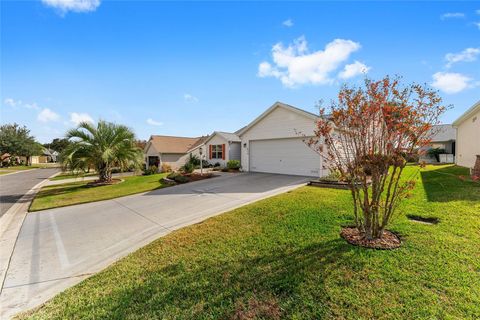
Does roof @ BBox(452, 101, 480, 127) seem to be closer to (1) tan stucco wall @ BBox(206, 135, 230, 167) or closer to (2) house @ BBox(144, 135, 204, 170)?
(1) tan stucco wall @ BBox(206, 135, 230, 167)

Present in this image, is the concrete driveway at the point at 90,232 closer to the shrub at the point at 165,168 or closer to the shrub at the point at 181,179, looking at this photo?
the shrub at the point at 181,179

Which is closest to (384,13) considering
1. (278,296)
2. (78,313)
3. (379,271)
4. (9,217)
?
(379,271)

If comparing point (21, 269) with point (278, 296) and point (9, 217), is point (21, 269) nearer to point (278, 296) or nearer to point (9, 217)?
point (278, 296)

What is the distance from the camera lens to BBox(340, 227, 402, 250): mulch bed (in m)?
4.07

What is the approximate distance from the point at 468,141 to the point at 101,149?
82.4ft

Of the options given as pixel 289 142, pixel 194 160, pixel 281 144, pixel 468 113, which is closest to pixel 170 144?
pixel 194 160

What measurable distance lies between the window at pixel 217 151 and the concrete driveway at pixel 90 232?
A: 37.9 feet

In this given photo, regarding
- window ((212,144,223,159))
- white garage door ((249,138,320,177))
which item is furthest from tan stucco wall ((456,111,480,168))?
window ((212,144,223,159))

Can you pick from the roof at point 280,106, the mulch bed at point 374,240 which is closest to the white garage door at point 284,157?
the roof at point 280,106

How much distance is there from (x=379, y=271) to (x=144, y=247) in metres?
4.59

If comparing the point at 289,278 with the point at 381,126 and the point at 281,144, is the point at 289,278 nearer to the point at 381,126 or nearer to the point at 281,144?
the point at 381,126

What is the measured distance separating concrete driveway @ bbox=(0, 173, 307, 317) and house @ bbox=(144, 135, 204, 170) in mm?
14186

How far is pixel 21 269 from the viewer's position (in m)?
4.23

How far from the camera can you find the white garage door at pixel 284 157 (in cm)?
1311
